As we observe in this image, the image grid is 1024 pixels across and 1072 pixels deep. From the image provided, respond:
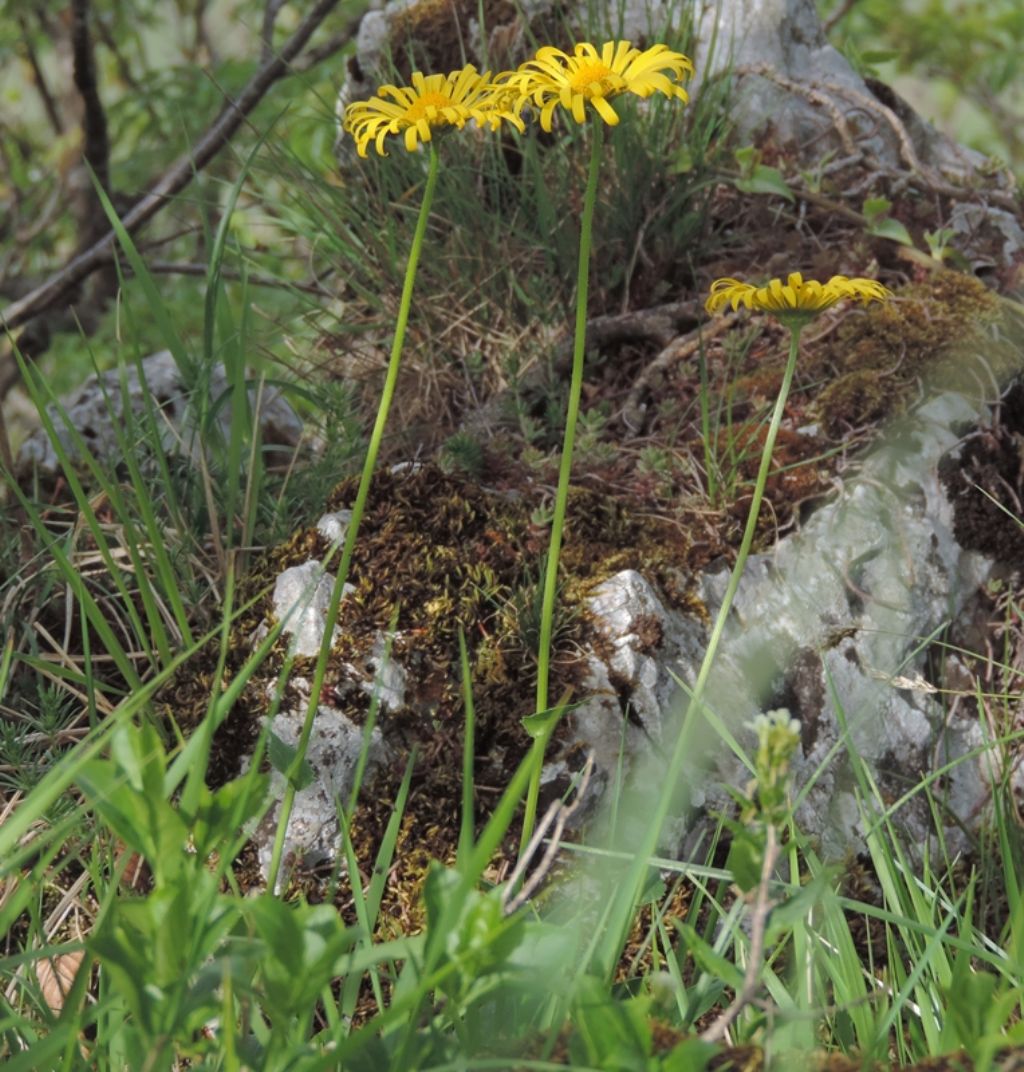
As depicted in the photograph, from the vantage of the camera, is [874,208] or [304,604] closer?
[304,604]

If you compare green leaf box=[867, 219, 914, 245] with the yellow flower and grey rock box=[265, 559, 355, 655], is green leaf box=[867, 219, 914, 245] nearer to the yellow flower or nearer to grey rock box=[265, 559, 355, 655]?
the yellow flower

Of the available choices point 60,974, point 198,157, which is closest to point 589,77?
point 60,974

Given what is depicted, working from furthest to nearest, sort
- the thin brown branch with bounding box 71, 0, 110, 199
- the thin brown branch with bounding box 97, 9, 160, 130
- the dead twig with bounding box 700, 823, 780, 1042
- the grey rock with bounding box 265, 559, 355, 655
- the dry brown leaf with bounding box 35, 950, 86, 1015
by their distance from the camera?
the thin brown branch with bounding box 97, 9, 160, 130, the thin brown branch with bounding box 71, 0, 110, 199, the grey rock with bounding box 265, 559, 355, 655, the dry brown leaf with bounding box 35, 950, 86, 1015, the dead twig with bounding box 700, 823, 780, 1042

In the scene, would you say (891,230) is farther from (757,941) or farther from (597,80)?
(757,941)

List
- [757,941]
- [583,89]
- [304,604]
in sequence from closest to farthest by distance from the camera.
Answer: [757,941], [583,89], [304,604]

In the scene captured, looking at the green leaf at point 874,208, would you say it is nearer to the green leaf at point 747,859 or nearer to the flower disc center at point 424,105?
the flower disc center at point 424,105

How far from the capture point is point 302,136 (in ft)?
15.7

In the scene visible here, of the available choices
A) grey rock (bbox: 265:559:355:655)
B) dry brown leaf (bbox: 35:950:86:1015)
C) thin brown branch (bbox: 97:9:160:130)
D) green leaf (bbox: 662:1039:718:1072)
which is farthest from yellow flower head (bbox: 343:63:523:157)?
thin brown branch (bbox: 97:9:160:130)

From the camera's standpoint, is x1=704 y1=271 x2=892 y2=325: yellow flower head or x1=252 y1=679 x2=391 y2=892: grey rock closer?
x1=704 y1=271 x2=892 y2=325: yellow flower head

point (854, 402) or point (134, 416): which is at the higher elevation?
point (134, 416)

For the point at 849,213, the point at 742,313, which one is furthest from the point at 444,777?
the point at 849,213

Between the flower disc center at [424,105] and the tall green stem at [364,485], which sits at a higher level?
the flower disc center at [424,105]

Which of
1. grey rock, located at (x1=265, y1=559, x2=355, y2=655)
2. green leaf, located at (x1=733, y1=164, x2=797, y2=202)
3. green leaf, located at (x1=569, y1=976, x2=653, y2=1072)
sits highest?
green leaf, located at (x1=733, y1=164, x2=797, y2=202)

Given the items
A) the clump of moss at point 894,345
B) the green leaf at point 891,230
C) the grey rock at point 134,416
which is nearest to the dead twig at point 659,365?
the clump of moss at point 894,345
